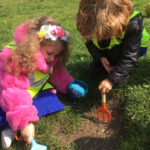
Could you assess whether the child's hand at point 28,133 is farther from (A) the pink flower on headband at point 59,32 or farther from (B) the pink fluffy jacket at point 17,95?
(A) the pink flower on headband at point 59,32

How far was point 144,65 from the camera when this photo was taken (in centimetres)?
249

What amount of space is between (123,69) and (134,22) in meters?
0.44

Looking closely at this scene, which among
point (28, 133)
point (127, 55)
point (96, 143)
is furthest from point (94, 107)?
point (28, 133)

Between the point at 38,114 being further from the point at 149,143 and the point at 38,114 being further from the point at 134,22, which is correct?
the point at 134,22

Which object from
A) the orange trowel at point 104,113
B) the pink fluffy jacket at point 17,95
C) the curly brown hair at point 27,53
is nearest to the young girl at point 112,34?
the orange trowel at point 104,113

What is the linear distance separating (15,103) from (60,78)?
675mm

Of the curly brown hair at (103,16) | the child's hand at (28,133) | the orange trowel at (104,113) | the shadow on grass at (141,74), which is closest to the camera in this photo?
the curly brown hair at (103,16)

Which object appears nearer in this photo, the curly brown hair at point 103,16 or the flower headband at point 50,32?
the curly brown hair at point 103,16

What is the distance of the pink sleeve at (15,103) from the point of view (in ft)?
5.63

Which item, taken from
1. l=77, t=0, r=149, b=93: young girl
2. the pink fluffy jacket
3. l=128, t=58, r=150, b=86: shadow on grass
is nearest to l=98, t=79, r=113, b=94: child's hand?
l=77, t=0, r=149, b=93: young girl

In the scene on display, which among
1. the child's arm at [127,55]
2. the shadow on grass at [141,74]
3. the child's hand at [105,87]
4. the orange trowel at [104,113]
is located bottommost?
the orange trowel at [104,113]

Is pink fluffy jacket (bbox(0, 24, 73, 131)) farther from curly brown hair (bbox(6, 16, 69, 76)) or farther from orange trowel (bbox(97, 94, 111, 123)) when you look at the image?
orange trowel (bbox(97, 94, 111, 123))

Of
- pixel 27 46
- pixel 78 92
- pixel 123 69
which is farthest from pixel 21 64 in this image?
pixel 123 69

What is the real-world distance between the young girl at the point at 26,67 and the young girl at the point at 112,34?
1.06ft
